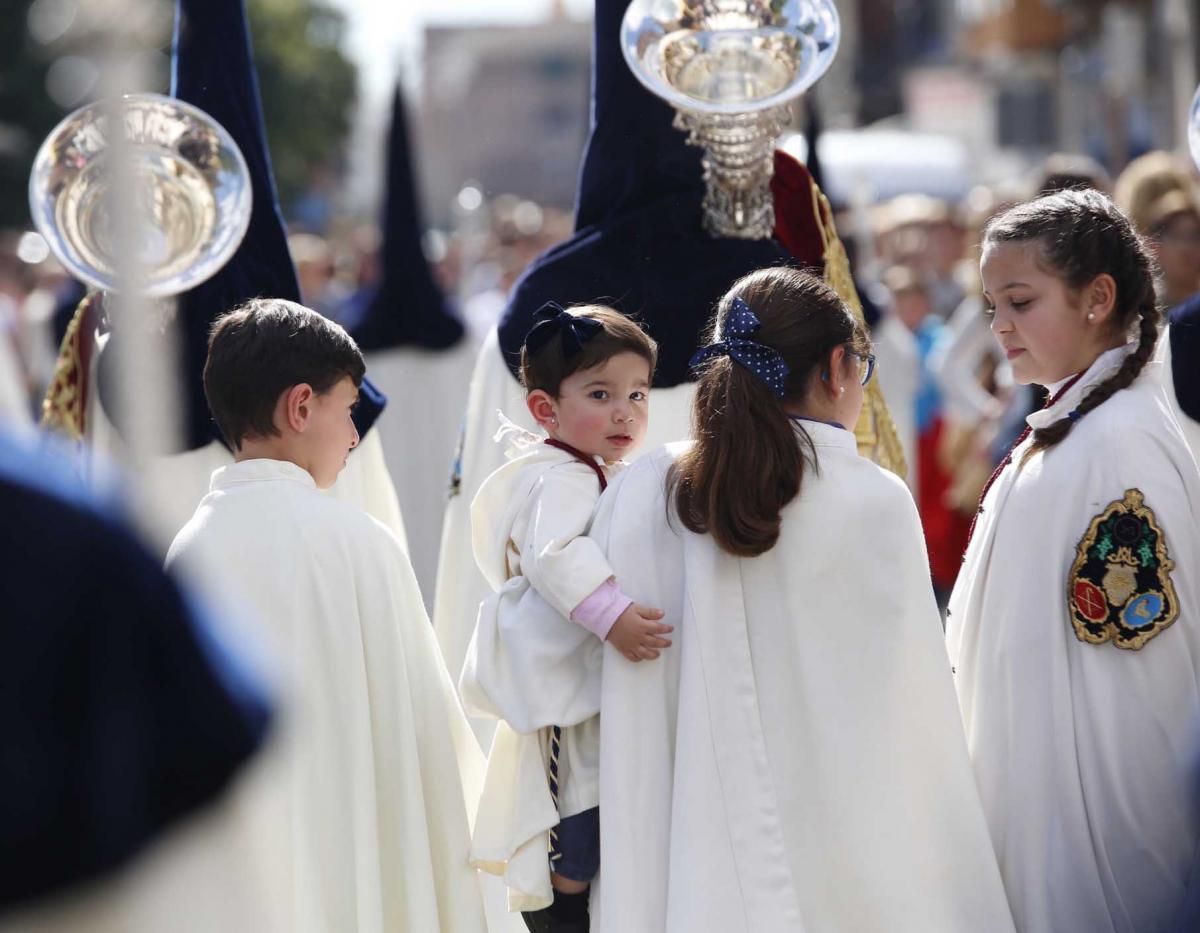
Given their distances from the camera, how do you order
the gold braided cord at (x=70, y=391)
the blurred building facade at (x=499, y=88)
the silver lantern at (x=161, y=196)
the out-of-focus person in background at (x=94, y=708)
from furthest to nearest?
1. the blurred building facade at (x=499, y=88)
2. the gold braided cord at (x=70, y=391)
3. the silver lantern at (x=161, y=196)
4. the out-of-focus person in background at (x=94, y=708)

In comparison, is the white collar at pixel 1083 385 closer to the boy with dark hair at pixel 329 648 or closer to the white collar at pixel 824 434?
the white collar at pixel 824 434

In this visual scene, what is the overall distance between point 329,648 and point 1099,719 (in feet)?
4.30

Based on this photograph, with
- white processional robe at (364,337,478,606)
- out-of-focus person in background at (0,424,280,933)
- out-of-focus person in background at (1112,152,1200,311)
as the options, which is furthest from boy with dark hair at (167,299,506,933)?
white processional robe at (364,337,478,606)

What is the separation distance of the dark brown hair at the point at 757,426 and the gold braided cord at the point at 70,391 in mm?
2059

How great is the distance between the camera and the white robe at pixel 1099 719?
344cm

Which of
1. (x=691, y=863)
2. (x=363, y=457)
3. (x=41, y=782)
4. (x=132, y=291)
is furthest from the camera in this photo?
(x=363, y=457)

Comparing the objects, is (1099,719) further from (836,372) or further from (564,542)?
(564,542)

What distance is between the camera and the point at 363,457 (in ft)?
15.5

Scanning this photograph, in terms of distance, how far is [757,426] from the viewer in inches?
128

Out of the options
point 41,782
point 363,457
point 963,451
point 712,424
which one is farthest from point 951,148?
point 41,782

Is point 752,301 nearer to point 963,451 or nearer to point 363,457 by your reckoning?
point 363,457

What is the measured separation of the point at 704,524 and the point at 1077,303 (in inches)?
34.0

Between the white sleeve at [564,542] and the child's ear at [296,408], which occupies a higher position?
the child's ear at [296,408]

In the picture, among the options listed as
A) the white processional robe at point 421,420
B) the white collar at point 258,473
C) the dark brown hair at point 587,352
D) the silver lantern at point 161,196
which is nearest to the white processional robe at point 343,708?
the white collar at point 258,473
